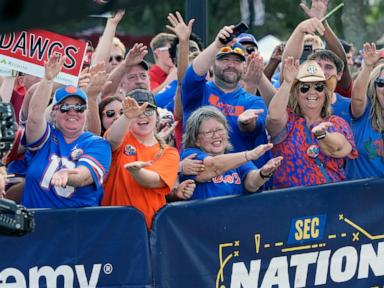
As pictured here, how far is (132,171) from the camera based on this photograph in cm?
530

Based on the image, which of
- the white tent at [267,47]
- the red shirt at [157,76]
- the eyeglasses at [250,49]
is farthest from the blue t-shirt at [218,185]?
the white tent at [267,47]

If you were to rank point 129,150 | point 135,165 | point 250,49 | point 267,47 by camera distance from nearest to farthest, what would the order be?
point 135,165, point 129,150, point 250,49, point 267,47

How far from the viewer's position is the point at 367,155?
6523 millimetres

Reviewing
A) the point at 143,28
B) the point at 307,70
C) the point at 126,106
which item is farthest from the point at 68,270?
the point at 143,28

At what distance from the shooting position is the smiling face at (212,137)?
5844 millimetres

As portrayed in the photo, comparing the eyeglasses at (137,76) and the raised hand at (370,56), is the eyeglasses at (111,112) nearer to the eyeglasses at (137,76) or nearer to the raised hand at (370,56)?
the eyeglasses at (137,76)

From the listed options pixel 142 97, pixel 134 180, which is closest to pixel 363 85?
pixel 142 97

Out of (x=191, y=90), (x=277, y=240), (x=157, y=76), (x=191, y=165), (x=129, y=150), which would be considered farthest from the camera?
(x=157, y=76)

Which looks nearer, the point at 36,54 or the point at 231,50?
the point at 36,54

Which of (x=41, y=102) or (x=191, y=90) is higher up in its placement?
(x=191, y=90)

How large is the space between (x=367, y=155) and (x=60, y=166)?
99.8 inches

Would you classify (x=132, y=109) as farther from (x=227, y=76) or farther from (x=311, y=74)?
(x=311, y=74)

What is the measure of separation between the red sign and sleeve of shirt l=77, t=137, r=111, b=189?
25.4 inches

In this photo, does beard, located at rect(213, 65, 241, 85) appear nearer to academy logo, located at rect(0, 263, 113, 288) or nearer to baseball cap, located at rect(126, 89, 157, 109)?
baseball cap, located at rect(126, 89, 157, 109)
